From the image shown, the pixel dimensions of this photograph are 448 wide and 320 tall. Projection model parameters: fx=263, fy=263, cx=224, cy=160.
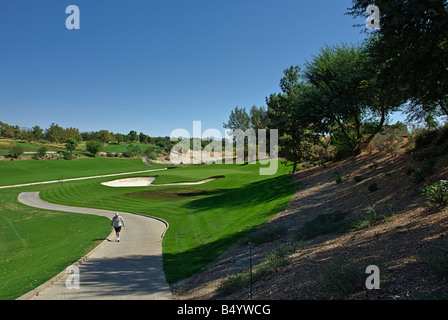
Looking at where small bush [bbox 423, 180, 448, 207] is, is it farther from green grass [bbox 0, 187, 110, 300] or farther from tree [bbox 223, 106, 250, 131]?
tree [bbox 223, 106, 250, 131]

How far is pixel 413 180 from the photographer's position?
12.8m

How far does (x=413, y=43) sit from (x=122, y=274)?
16846mm

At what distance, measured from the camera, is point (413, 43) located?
1241 cm

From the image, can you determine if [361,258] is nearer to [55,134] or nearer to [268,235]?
[268,235]

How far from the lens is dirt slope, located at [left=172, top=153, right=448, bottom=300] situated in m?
5.27

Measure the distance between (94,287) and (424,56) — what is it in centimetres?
1723

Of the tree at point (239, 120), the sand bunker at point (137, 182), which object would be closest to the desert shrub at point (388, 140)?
the sand bunker at point (137, 182)

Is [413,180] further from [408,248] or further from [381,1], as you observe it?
[381,1]

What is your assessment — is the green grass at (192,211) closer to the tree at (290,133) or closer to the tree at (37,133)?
the tree at (290,133)

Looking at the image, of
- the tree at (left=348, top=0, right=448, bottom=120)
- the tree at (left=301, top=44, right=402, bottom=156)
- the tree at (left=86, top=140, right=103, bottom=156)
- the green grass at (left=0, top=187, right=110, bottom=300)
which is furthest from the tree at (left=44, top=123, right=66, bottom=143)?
the tree at (left=348, top=0, right=448, bottom=120)

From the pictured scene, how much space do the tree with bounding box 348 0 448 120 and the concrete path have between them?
570 inches

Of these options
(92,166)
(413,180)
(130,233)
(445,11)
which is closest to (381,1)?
(445,11)

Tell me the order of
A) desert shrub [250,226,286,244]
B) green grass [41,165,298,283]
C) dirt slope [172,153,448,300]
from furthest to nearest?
1. green grass [41,165,298,283]
2. desert shrub [250,226,286,244]
3. dirt slope [172,153,448,300]
